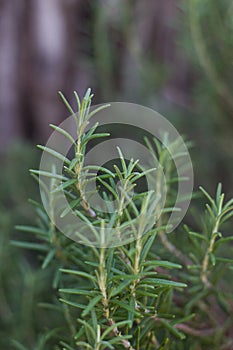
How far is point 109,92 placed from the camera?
1024 millimetres

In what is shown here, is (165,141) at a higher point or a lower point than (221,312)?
higher

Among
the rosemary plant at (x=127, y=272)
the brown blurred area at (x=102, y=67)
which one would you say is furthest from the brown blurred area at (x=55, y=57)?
the rosemary plant at (x=127, y=272)

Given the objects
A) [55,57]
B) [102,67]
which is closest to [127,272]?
[102,67]

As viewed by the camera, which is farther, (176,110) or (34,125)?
(34,125)

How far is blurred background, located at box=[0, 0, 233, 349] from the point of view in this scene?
27.0 inches

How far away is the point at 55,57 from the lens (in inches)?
48.0

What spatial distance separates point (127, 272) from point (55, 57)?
938 mm

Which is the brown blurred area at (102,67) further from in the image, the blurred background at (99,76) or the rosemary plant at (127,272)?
the rosemary plant at (127,272)

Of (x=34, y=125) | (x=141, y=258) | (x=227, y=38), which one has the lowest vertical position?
(x=34, y=125)

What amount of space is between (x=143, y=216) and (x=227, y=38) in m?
0.39

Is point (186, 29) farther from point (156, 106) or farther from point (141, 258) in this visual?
point (141, 258)

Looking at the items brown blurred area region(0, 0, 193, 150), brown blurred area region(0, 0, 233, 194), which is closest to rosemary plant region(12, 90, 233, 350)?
brown blurred area region(0, 0, 233, 194)

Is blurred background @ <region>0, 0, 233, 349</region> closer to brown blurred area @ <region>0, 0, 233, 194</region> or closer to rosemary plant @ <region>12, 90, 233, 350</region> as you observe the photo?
brown blurred area @ <region>0, 0, 233, 194</region>

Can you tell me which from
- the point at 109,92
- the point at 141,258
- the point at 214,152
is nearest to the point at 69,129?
the point at 109,92
